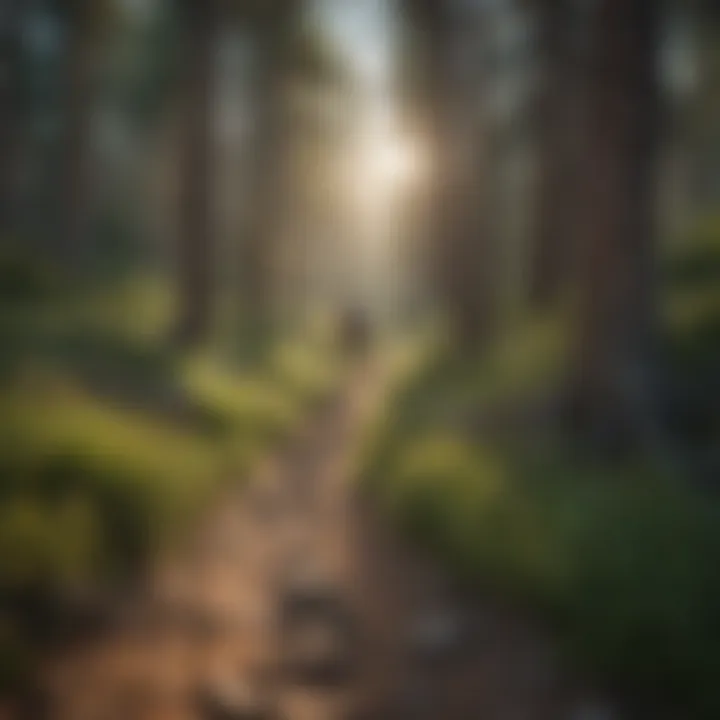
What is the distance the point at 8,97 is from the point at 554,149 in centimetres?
112

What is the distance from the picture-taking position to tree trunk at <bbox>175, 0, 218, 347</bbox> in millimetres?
2119

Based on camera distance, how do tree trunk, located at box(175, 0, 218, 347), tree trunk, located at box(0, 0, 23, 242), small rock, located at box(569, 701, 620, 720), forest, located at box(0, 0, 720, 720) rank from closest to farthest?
1. small rock, located at box(569, 701, 620, 720)
2. forest, located at box(0, 0, 720, 720)
3. tree trunk, located at box(0, 0, 23, 242)
4. tree trunk, located at box(175, 0, 218, 347)

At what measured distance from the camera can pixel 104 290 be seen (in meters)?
2.08

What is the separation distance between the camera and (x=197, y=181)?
7.35 feet

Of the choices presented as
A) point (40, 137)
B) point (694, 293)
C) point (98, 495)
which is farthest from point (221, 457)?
point (694, 293)

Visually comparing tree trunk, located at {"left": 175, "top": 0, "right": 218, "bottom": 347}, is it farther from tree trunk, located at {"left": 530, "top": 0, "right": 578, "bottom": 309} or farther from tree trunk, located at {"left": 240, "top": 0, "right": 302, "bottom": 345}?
tree trunk, located at {"left": 530, "top": 0, "right": 578, "bottom": 309}

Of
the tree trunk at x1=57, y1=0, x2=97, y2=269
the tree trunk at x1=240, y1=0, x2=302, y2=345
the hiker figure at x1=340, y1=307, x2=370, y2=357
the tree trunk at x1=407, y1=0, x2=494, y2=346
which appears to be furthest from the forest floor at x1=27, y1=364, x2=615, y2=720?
the tree trunk at x1=57, y1=0, x2=97, y2=269

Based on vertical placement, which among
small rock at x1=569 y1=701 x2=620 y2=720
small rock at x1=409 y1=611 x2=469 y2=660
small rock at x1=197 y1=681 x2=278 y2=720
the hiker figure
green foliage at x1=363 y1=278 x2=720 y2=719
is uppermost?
the hiker figure

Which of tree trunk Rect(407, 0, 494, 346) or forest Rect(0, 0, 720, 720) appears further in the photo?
tree trunk Rect(407, 0, 494, 346)

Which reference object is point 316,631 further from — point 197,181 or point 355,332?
point 197,181

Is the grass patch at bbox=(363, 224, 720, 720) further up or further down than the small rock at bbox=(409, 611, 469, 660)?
further up

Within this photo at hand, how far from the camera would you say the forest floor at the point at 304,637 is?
178cm

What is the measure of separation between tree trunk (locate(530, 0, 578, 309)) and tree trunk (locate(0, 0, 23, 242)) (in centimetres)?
104

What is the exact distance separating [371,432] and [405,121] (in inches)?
26.2
